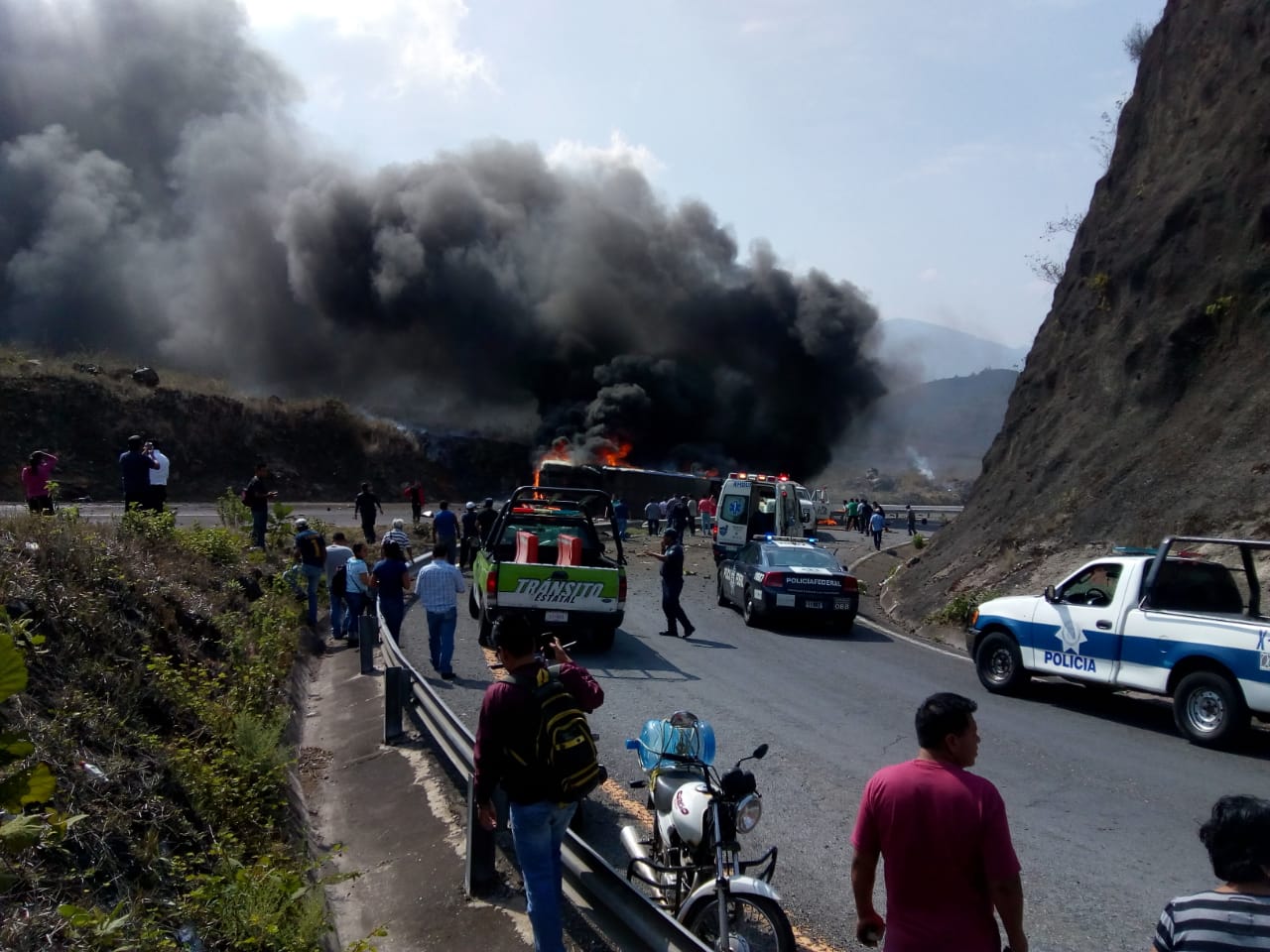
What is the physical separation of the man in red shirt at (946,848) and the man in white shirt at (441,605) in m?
7.81

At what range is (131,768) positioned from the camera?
5.21 meters

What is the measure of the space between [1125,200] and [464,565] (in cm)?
1591

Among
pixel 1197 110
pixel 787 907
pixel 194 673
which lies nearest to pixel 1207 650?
pixel 787 907

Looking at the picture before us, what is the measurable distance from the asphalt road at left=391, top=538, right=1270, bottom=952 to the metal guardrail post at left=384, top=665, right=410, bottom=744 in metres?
1.15

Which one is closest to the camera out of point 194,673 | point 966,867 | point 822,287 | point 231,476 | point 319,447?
point 966,867

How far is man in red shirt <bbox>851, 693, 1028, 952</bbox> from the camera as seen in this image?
300 centimetres

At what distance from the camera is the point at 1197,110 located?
812 inches

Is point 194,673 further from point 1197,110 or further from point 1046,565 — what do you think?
point 1197,110

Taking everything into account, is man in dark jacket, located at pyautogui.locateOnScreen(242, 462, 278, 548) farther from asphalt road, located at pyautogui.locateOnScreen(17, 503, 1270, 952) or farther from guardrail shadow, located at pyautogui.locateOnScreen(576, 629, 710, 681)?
guardrail shadow, located at pyautogui.locateOnScreen(576, 629, 710, 681)

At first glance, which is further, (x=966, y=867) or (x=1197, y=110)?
(x=1197, y=110)

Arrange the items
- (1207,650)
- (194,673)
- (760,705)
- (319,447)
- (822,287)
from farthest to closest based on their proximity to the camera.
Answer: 1. (822,287)
2. (319,447)
3. (760,705)
4. (1207,650)
5. (194,673)

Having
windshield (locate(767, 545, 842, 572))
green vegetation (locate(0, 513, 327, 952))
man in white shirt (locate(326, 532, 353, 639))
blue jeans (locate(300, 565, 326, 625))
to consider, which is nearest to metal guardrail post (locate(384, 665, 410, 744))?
green vegetation (locate(0, 513, 327, 952))

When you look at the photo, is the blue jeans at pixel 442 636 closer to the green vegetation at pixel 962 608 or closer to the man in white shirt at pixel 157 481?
the man in white shirt at pixel 157 481

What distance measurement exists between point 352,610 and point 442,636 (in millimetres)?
2962
